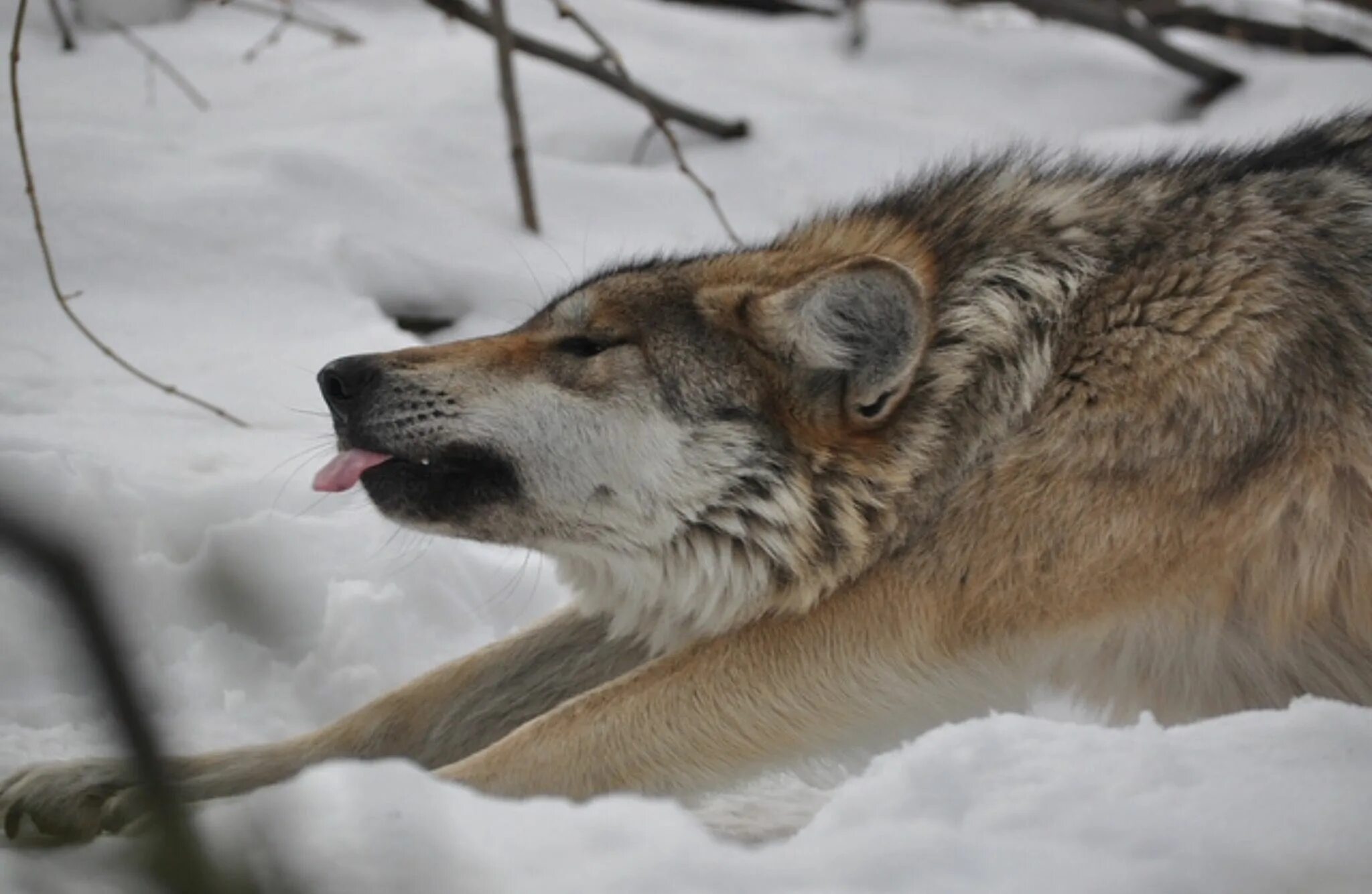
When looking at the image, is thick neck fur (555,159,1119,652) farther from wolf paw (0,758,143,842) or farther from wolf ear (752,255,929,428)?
wolf paw (0,758,143,842)

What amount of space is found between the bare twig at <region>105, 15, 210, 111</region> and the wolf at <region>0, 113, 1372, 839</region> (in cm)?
399

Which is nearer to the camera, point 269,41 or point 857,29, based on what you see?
point 269,41

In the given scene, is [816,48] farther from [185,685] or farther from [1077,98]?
[185,685]


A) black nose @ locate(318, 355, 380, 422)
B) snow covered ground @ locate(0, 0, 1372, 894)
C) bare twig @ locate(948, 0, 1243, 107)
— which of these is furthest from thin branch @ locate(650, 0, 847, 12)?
black nose @ locate(318, 355, 380, 422)

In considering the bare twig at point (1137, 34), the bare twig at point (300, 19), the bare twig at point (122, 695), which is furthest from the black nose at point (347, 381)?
the bare twig at point (1137, 34)

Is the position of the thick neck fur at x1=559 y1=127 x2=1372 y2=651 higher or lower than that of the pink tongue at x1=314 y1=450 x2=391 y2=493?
higher

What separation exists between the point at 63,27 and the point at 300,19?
1185mm

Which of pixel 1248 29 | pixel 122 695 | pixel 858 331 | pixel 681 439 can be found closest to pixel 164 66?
pixel 681 439

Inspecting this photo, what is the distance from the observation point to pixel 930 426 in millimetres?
3594

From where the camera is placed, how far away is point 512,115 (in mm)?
6512

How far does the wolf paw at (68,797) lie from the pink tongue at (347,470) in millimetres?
783

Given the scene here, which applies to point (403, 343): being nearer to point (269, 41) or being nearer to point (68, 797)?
point (269, 41)

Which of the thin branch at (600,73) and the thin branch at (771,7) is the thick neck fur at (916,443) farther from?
the thin branch at (771,7)

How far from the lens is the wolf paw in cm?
319
